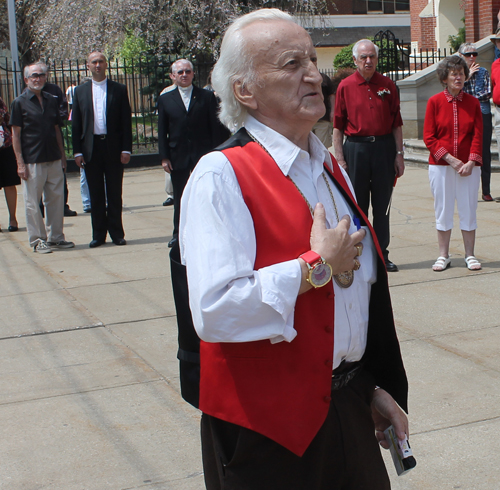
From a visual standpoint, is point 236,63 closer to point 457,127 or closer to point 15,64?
point 457,127

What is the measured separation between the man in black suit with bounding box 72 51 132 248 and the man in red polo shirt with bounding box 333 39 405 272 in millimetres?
2784

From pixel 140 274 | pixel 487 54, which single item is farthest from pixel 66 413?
pixel 487 54

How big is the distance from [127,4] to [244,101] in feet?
66.2

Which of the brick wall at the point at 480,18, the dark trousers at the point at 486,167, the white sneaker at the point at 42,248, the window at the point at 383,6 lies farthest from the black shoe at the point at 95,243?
the window at the point at 383,6

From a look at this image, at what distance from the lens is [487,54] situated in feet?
53.6

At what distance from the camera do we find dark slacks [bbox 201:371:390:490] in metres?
1.86

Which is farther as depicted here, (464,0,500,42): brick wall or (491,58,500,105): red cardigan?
(464,0,500,42): brick wall

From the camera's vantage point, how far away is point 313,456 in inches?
74.3

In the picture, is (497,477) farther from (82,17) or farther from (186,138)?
(82,17)

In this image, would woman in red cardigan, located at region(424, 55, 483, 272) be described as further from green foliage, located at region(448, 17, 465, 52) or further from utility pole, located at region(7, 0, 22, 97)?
green foliage, located at region(448, 17, 465, 52)

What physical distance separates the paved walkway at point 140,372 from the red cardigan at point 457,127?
107 cm

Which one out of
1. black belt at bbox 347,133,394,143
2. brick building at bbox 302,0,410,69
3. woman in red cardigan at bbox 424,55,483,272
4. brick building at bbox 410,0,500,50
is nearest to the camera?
woman in red cardigan at bbox 424,55,483,272

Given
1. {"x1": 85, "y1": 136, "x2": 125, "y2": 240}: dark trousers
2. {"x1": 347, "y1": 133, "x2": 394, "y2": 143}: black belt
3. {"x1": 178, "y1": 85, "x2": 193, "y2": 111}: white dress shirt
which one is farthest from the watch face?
{"x1": 85, "y1": 136, "x2": 125, "y2": 240}: dark trousers

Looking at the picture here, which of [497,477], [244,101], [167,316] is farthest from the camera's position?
[167,316]
